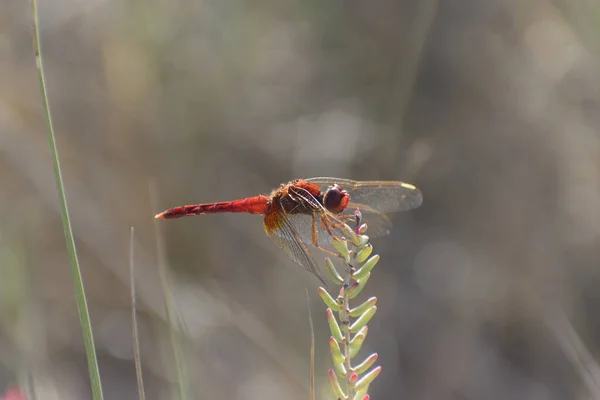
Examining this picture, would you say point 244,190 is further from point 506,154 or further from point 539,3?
point 539,3

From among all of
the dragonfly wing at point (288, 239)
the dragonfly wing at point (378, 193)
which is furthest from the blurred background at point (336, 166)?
the dragonfly wing at point (288, 239)

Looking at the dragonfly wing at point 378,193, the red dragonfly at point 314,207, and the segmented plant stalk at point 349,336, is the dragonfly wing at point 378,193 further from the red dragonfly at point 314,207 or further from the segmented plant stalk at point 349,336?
the segmented plant stalk at point 349,336

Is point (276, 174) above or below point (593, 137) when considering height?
below

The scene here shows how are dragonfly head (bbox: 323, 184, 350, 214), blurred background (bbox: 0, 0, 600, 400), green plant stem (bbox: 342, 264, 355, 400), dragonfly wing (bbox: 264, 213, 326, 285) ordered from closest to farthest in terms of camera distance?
green plant stem (bbox: 342, 264, 355, 400)
dragonfly wing (bbox: 264, 213, 326, 285)
dragonfly head (bbox: 323, 184, 350, 214)
blurred background (bbox: 0, 0, 600, 400)

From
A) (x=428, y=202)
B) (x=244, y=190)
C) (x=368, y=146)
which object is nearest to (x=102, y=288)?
(x=244, y=190)

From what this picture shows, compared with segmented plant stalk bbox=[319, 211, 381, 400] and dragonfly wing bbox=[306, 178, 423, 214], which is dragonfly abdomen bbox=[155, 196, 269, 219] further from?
segmented plant stalk bbox=[319, 211, 381, 400]

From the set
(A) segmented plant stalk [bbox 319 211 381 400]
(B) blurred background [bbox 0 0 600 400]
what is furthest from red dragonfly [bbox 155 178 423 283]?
(B) blurred background [bbox 0 0 600 400]

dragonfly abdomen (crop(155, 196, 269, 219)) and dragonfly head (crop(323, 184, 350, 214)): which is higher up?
dragonfly head (crop(323, 184, 350, 214))
